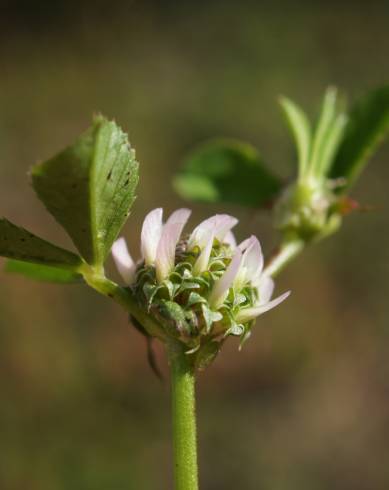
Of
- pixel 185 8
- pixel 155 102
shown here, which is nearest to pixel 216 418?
pixel 155 102

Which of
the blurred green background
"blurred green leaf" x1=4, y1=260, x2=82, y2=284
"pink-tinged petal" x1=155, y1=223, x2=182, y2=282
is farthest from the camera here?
the blurred green background

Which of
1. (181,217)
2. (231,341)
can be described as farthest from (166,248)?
(231,341)

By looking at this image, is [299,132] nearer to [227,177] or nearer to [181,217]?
[227,177]

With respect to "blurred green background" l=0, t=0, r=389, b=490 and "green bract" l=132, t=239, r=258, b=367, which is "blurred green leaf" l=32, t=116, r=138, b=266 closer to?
"green bract" l=132, t=239, r=258, b=367

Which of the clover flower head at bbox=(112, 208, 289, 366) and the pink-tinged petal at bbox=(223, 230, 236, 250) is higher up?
the pink-tinged petal at bbox=(223, 230, 236, 250)

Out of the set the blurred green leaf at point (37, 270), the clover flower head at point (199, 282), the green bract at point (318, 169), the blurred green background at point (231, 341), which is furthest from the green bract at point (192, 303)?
the blurred green background at point (231, 341)

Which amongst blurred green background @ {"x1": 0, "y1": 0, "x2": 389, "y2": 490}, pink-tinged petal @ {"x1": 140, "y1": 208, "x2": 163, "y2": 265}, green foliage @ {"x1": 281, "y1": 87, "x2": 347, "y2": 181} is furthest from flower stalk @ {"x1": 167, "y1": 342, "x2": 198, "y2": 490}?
blurred green background @ {"x1": 0, "y1": 0, "x2": 389, "y2": 490}

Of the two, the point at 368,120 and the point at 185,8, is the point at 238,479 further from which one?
the point at 185,8

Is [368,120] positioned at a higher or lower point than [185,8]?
lower
